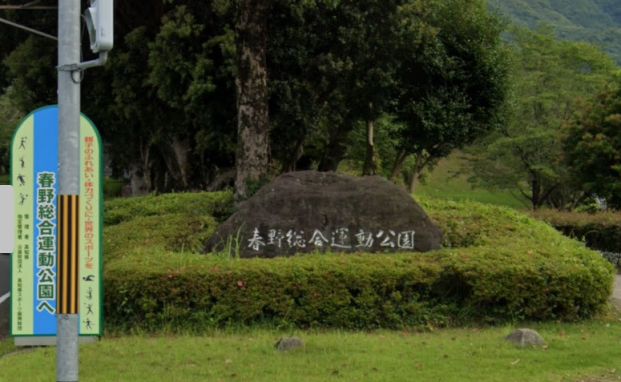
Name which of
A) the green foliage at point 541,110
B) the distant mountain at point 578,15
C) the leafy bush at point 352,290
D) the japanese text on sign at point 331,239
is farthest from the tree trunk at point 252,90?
the distant mountain at point 578,15

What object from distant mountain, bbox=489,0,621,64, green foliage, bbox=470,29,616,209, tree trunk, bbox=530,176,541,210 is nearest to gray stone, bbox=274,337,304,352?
green foliage, bbox=470,29,616,209

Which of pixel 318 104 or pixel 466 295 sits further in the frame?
pixel 318 104

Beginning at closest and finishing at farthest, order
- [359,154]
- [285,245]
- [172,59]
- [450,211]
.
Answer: [285,245] → [450,211] → [172,59] → [359,154]

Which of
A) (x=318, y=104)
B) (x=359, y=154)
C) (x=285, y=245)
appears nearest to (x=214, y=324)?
(x=285, y=245)

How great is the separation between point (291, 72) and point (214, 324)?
34.4 ft

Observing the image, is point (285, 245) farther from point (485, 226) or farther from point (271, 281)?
point (485, 226)

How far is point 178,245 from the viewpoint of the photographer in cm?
1112

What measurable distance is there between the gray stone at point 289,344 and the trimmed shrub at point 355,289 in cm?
121

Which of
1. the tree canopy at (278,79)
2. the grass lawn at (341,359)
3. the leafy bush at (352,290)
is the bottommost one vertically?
the grass lawn at (341,359)

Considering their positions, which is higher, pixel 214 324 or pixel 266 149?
pixel 266 149

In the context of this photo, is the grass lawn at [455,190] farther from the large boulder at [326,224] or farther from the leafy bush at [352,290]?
the leafy bush at [352,290]

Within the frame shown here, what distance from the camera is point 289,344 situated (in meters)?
7.39

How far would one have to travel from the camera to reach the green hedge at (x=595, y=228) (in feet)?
55.0

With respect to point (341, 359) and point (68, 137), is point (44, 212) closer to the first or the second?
point (68, 137)
